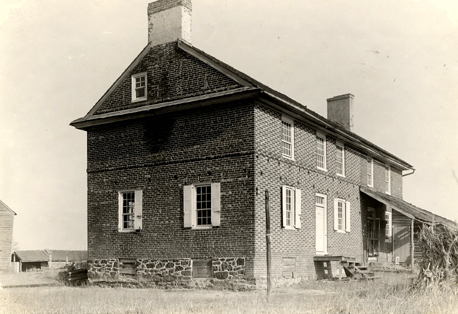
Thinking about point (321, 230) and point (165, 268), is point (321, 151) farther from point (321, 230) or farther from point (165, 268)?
point (165, 268)

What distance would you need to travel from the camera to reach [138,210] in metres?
19.8

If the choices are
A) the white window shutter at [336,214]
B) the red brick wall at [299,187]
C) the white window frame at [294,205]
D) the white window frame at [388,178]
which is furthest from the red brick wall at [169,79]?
the white window frame at [388,178]

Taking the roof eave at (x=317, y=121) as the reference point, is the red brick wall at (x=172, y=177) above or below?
below

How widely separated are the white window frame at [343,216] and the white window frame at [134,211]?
812cm

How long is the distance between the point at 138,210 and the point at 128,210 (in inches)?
34.2

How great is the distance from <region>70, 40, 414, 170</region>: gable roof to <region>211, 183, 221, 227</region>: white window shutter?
282 centimetres

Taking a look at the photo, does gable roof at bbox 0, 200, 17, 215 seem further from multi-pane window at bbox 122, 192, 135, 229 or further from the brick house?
multi-pane window at bbox 122, 192, 135, 229

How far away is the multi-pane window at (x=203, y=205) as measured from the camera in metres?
18.4

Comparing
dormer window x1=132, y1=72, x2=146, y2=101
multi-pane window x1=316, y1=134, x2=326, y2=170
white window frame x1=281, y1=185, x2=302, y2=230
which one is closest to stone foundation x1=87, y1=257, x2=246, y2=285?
white window frame x1=281, y1=185, x2=302, y2=230

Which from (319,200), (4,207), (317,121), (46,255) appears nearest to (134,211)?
(319,200)

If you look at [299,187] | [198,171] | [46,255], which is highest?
[198,171]

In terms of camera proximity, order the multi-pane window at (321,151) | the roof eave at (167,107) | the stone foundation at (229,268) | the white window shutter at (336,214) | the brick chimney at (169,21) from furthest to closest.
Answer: the white window shutter at (336,214)
the multi-pane window at (321,151)
the brick chimney at (169,21)
the roof eave at (167,107)
the stone foundation at (229,268)

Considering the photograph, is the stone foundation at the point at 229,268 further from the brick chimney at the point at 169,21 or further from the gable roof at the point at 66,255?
the gable roof at the point at 66,255

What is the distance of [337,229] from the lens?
904 inches
